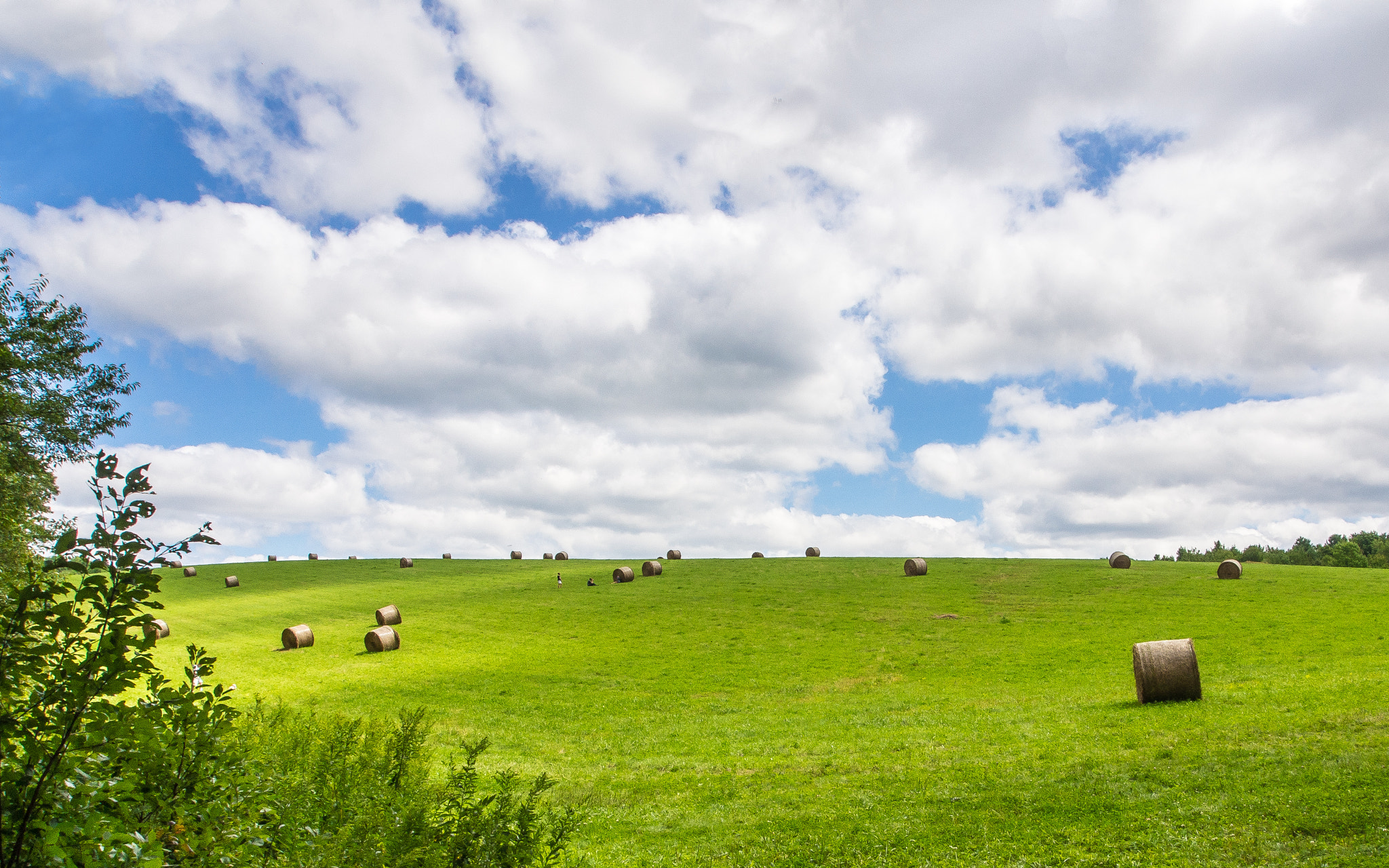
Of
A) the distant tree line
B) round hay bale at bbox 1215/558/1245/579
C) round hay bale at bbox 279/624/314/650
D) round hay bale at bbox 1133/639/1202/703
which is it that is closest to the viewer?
round hay bale at bbox 1133/639/1202/703

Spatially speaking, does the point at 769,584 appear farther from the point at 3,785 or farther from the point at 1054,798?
the point at 3,785

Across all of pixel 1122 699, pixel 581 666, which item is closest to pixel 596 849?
pixel 1122 699

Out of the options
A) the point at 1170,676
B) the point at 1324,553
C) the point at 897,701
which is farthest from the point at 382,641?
the point at 1324,553

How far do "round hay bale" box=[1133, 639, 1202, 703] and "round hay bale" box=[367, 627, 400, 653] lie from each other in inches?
→ 1397

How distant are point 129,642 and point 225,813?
6.61ft

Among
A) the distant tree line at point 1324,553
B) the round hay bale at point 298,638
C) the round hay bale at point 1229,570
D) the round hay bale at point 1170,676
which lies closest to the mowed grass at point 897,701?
the round hay bale at point 1170,676

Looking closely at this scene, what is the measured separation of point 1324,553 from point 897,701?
136635mm

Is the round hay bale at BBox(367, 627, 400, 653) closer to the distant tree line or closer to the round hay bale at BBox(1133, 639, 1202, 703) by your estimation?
the round hay bale at BBox(1133, 639, 1202, 703)

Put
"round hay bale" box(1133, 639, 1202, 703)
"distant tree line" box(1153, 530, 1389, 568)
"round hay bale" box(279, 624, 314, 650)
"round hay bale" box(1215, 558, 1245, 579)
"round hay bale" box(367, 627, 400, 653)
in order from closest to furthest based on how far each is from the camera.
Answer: "round hay bale" box(1133, 639, 1202, 703)
"round hay bale" box(367, 627, 400, 653)
"round hay bale" box(279, 624, 314, 650)
"round hay bale" box(1215, 558, 1245, 579)
"distant tree line" box(1153, 530, 1389, 568)

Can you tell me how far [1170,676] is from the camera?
21766mm

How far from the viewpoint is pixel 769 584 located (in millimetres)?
58000

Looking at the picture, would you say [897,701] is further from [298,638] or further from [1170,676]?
[298,638]

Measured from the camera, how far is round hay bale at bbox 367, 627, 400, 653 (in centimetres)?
3881

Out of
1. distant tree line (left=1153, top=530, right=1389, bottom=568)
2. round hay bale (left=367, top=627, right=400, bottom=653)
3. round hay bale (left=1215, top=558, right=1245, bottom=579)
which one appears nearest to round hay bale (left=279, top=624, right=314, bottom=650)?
round hay bale (left=367, top=627, right=400, bottom=653)
